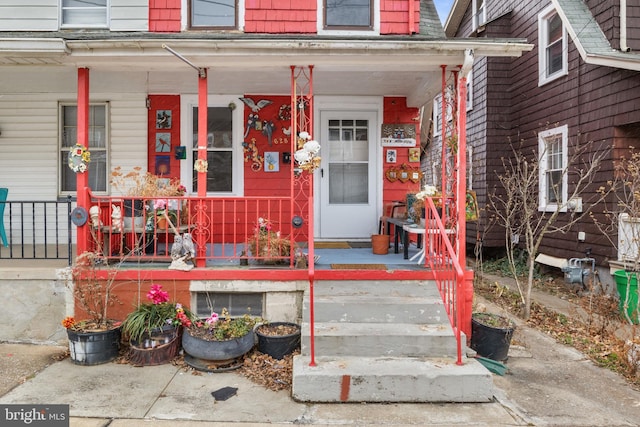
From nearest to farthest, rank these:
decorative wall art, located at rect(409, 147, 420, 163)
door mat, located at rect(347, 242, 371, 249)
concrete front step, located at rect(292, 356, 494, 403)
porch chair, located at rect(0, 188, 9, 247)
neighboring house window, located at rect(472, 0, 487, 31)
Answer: concrete front step, located at rect(292, 356, 494, 403) < porch chair, located at rect(0, 188, 9, 247) < door mat, located at rect(347, 242, 371, 249) < decorative wall art, located at rect(409, 147, 420, 163) < neighboring house window, located at rect(472, 0, 487, 31)

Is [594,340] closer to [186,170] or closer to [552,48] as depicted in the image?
[186,170]

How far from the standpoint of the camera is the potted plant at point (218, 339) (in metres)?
4.45

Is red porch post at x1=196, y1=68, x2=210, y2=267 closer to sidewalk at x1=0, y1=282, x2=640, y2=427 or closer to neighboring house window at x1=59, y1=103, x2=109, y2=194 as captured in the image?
sidewalk at x1=0, y1=282, x2=640, y2=427

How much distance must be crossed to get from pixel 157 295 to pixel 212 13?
4.36m

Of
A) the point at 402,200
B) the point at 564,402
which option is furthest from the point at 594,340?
the point at 402,200

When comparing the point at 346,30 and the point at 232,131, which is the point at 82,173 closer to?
the point at 232,131

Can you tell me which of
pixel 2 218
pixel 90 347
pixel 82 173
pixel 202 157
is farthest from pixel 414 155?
pixel 2 218

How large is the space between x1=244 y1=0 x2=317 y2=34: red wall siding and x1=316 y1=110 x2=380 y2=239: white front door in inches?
52.3

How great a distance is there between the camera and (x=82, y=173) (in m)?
5.33

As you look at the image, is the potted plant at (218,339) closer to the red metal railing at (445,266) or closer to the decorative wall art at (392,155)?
the red metal railing at (445,266)

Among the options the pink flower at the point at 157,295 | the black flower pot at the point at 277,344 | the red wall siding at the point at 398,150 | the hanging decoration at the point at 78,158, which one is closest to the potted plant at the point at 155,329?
the pink flower at the point at 157,295

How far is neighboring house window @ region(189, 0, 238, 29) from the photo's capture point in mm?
6887

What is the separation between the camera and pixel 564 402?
12.7ft

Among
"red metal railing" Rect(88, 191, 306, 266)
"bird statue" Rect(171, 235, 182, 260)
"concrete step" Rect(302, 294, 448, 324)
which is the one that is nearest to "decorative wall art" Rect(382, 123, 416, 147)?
"red metal railing" Rect(88, 191, 306, 266)
